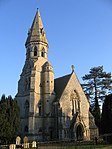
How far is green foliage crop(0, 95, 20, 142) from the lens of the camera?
34031mm

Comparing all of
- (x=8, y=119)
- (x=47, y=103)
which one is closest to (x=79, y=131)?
(x=47, y=103)

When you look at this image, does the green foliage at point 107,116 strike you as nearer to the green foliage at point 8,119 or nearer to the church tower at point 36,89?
the church tower at point 36,89

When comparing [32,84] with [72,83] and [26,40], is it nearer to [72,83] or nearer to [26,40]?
[72,83]

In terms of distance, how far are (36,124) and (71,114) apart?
6.65 meters

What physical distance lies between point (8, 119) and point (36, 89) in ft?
29.5

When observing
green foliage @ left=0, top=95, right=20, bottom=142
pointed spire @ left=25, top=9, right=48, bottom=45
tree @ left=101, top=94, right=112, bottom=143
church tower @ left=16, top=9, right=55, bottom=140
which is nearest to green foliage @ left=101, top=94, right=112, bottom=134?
tree @ left=101, top=94, right=112, bottom=143

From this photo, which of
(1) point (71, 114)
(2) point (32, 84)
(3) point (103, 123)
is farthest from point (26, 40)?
(3) point (103, 123)

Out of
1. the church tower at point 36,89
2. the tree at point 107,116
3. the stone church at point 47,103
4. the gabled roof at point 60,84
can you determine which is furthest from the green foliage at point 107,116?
the church tower at point 36,89

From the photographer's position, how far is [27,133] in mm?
40031

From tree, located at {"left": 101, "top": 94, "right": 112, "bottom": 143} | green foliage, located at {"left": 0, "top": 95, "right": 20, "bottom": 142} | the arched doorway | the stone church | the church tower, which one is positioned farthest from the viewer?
the arched doorway

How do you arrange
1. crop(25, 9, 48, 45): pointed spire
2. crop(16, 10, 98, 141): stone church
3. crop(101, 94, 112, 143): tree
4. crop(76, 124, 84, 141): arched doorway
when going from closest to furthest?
crop(101, 94, 112, 143): tree → crop(16, 10, 98, 141): stone church → crop(76, 124, 84, 141): arched doorway → crop(25, 9, 48, 45): pointed spire

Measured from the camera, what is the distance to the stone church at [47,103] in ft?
131

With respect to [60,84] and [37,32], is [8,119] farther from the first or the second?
[37,32]

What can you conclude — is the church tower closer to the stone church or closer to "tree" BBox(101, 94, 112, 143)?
the stone church
